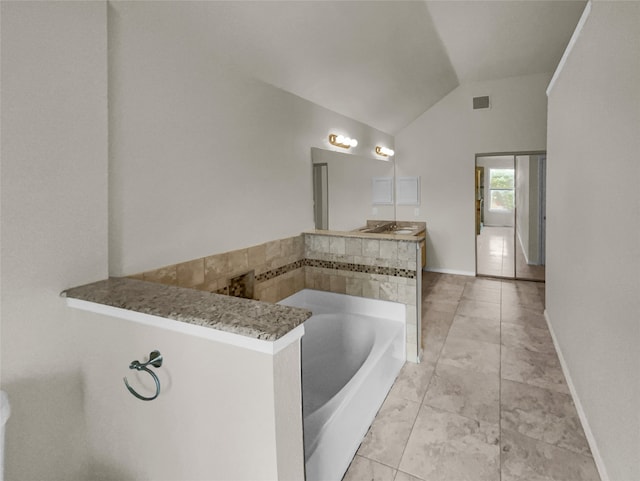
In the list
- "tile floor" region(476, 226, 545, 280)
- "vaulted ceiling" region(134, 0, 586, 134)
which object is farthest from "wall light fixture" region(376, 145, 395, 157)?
"tile floor" region(476, 226, 545, 280)

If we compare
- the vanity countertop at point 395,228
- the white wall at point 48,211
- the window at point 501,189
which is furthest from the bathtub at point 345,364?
the window at point 501,189

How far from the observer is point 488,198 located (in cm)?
548

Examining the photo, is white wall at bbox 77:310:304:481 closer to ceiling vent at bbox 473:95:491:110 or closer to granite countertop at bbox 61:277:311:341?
granite countertop at bbox 61:277:311:341

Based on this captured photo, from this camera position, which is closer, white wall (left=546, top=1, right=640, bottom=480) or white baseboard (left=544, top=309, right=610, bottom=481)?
white wall (left=546, top=1, right=640, bottom=480)

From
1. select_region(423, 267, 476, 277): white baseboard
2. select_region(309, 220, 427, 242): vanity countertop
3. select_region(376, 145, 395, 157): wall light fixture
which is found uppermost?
select_region(376, 145, 395, 157): wall light fixture

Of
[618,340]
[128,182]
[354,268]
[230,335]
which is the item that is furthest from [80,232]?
[618,340]

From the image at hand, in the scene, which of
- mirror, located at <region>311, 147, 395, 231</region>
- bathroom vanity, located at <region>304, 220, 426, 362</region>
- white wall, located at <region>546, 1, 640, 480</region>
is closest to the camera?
white wall, located at <region>546, 1, 640, 480</region>

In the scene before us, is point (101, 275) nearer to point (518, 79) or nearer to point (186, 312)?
point (186, 312)

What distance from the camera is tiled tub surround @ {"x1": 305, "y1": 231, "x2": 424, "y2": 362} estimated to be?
8.74ft

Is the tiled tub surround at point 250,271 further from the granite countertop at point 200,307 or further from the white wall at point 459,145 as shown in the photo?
the white wall at point 459,145

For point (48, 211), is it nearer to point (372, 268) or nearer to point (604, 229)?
point (372, 268)

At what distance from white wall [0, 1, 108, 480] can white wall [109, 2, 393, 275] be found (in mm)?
180

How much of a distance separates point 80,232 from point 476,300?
161 inches

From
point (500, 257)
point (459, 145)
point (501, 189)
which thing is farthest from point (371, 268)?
point (500, 257)
